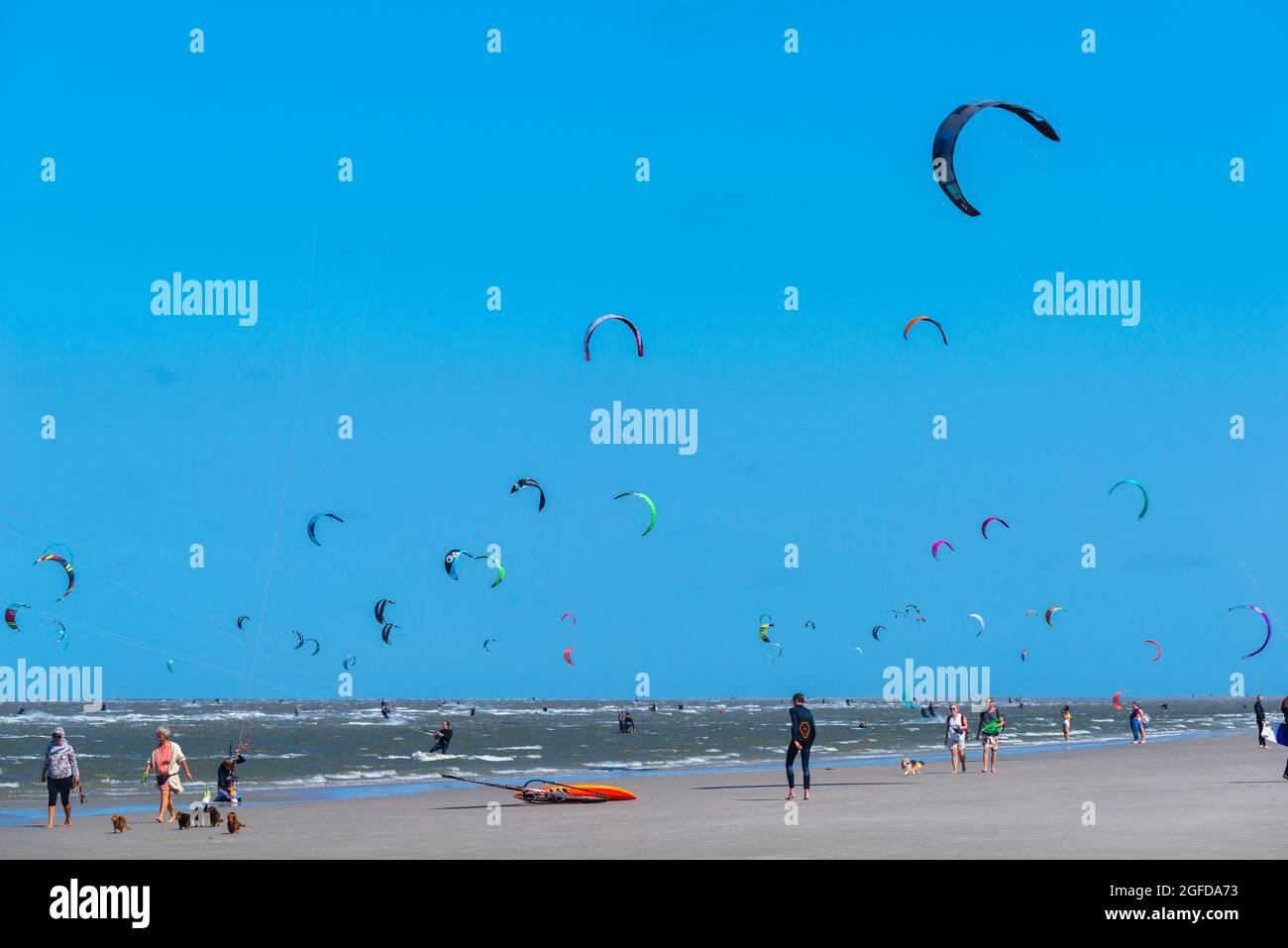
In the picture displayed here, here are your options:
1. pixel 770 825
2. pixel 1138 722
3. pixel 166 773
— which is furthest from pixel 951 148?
pixel 1138 722

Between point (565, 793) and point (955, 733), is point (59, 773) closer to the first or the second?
point (565, 793)

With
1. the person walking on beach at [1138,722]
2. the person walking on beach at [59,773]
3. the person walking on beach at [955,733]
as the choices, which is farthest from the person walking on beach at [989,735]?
the person walking on beach at [1138,722]

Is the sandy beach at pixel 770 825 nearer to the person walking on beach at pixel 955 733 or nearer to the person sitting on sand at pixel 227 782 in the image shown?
the person sitting on sand at pixel 227 782

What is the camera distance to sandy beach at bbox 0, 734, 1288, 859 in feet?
45.7

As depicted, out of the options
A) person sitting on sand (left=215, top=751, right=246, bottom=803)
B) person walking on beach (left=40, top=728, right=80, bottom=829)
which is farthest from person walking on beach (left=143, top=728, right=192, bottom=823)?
person sitting on sand (left=215, top=751, right=246, bottom=803)

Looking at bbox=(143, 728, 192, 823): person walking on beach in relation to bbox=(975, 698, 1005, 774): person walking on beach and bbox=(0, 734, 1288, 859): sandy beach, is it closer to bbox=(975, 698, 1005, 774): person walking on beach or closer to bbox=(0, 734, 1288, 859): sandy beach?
bbox=(0, 734, 1288, 859): sandy beach

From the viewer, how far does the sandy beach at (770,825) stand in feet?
45.7

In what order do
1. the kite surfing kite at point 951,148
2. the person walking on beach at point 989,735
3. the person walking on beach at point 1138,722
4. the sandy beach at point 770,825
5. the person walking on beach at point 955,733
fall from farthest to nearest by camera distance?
the person walking on beach at point 1138,722 < the person walking on beach at point 955,733 < the person walking on beach at point 989,735 < the kite surfing kite at point 951,148 < the sandy beach at point 770,825

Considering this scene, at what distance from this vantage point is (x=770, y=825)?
16719mm
